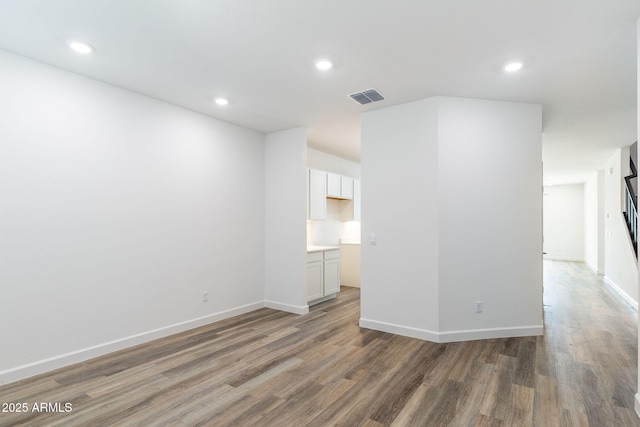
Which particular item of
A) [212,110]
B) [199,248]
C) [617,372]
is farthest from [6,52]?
[617,372]

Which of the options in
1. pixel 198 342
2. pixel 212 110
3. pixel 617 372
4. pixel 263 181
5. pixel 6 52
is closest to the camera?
pixel 6 52

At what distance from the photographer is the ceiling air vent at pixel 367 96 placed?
3.59 meters

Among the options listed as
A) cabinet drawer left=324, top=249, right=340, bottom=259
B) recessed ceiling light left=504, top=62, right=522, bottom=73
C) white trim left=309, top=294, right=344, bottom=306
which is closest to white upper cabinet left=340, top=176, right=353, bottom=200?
cabinet drawer left=324, top=249, right=340, bottom=259

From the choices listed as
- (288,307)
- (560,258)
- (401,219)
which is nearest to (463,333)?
(401,219)

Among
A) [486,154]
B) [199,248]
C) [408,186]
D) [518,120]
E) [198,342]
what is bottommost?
[198,342]

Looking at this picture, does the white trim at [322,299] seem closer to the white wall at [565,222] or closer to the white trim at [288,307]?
the white trim at [288,307]

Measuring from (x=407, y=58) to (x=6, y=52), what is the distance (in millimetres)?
3433

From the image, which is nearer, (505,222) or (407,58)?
(407,58)

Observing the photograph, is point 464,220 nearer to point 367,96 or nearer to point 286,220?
point 367,96

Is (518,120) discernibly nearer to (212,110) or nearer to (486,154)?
(486,154)

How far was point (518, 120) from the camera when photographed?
3879mm

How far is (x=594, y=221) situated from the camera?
8828mm

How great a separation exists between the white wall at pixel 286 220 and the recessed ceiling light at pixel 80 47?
272cm

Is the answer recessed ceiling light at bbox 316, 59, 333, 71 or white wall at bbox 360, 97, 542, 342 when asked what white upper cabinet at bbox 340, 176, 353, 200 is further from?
recessed ceiling light at bbox 316, 59, 333, 71
